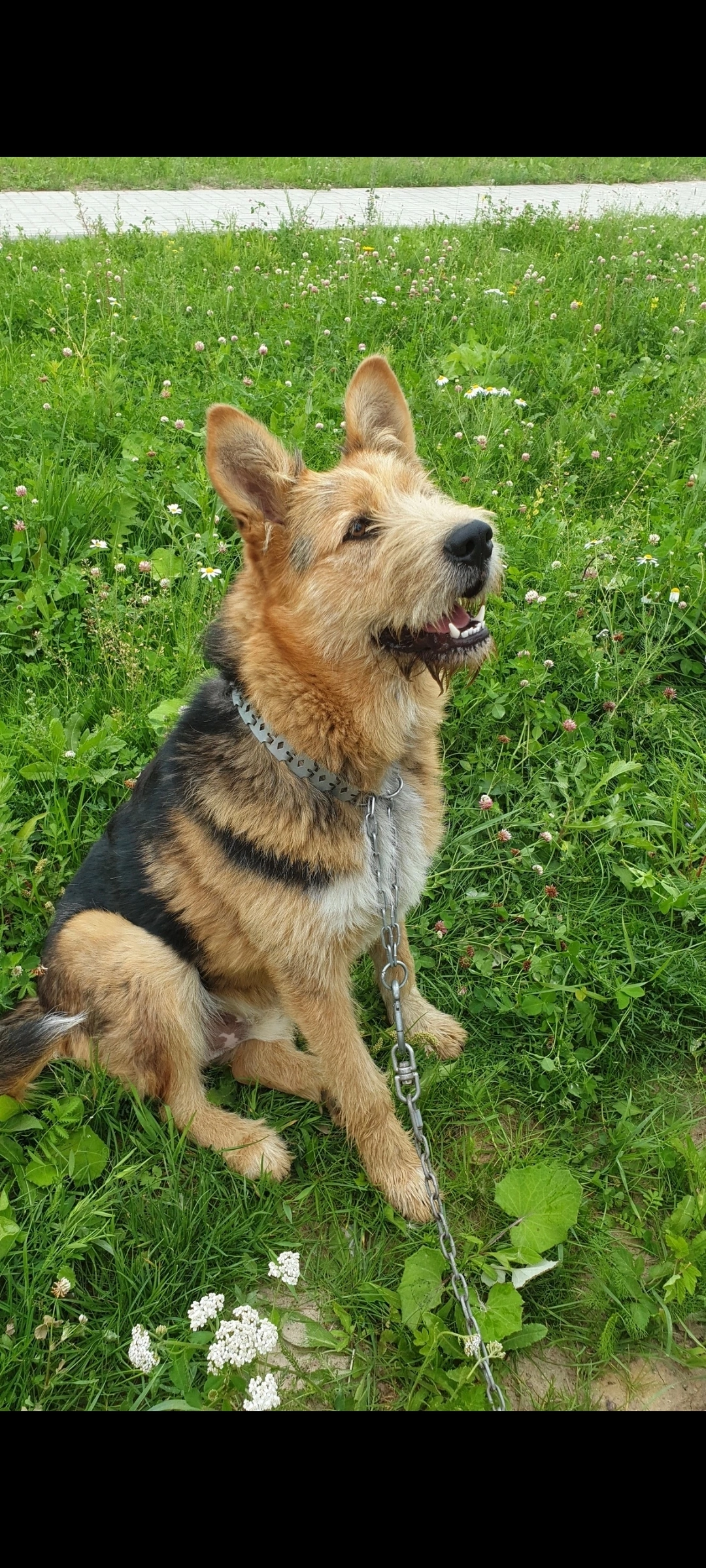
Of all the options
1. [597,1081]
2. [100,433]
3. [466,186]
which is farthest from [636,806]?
[466,186]

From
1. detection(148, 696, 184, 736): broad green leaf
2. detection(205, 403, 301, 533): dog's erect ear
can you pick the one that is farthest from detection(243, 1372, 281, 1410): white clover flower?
detection(148, 696, 184, 736): broad green leaf

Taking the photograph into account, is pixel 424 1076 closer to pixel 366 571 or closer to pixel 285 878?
pixel 285 878

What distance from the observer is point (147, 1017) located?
8.83ft

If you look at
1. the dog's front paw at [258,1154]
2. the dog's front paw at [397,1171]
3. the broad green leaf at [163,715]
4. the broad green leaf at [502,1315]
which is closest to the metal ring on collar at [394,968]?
the dog's front paw at [397,1171]

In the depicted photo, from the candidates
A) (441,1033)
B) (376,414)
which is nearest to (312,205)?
(376,414)

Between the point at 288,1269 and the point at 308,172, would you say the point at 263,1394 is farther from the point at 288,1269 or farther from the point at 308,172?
the point at 308,172

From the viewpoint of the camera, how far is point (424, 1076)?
2889mm

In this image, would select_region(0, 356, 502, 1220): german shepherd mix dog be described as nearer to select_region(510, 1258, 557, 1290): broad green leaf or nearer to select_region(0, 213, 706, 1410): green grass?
select_region(0, 213, 706, 1410): green grass

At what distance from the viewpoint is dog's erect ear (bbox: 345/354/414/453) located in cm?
266

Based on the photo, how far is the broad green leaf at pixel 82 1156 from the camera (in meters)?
2.62

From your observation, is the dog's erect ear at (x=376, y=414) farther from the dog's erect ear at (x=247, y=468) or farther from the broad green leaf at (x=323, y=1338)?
the broad green leaf at (x=323, y=1338)

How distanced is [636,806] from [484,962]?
2.95ft

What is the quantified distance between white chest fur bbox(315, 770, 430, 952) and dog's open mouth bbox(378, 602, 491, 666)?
0.39 m

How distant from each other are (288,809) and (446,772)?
1.31 metres
